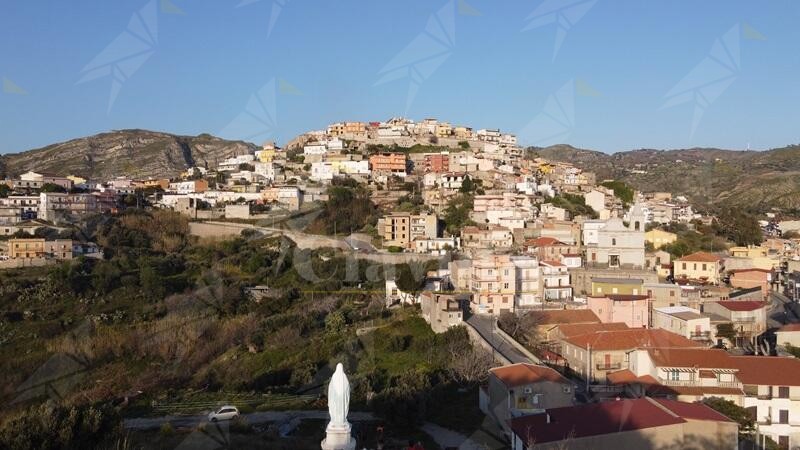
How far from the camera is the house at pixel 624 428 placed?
29.2ft

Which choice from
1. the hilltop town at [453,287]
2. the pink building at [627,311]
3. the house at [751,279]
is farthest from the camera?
the house at [751,279]

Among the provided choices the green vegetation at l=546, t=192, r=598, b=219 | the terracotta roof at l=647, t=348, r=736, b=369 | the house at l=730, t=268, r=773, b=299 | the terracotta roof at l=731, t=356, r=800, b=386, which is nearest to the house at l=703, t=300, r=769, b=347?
the terracotta roof at l=647, t=348, r=736, b=369

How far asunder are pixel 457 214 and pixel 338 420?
93.1 feet

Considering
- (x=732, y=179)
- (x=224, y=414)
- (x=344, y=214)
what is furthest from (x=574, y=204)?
(x=732, y=179)

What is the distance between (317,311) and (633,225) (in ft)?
37.4

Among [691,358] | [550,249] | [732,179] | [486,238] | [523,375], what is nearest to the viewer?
[523,375]

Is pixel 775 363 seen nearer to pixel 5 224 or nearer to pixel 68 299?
pixel 68 299

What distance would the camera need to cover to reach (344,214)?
33969 mm

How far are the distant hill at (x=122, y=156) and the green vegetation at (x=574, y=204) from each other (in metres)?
43.5

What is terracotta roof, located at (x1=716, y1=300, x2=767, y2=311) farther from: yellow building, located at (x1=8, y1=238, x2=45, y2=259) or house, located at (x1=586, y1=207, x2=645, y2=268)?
yellow building, located at (x1=8, y1=238, x2=45, y2=259)

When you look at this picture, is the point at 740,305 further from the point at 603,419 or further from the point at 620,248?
the point at 603,419

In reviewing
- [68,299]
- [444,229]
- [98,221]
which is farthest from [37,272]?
[444,229]

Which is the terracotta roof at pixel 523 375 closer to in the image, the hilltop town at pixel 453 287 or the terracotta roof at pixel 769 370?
the hilltop town at pixel 453 287

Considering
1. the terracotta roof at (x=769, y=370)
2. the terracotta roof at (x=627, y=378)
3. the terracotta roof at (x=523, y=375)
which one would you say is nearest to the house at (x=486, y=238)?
the terracotta roof at (x=627, y=378)
